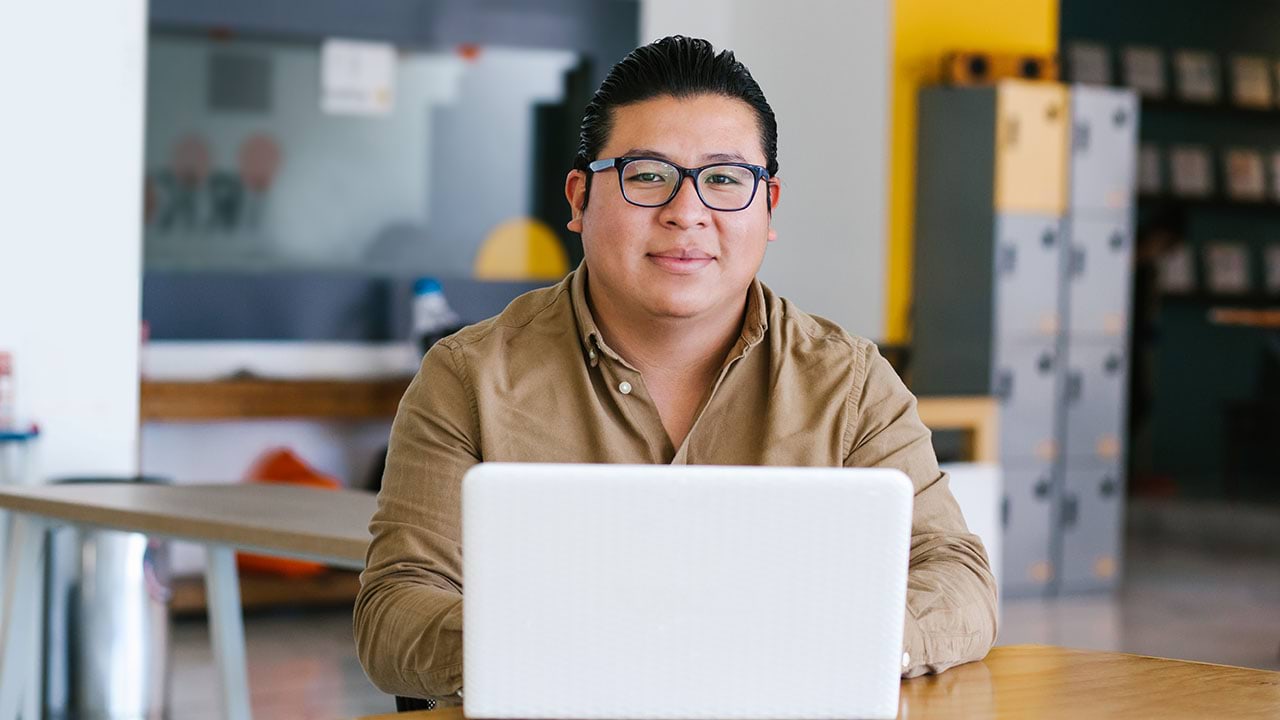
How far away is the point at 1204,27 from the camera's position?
10789 mm

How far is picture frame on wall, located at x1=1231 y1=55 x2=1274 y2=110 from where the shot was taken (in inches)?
406

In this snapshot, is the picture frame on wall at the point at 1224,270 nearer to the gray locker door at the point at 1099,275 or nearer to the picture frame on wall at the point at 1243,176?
the picture frame on wall at the point at 1243,176

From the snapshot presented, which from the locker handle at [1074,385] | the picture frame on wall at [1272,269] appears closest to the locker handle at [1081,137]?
the locker handle at [1074,385]

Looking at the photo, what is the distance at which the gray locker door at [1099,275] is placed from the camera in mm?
6445

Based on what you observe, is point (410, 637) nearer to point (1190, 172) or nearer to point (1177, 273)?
Result: point (1190, 172)

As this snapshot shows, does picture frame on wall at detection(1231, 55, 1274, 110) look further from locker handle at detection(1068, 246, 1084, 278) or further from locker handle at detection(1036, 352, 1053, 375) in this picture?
locker handle at detection(1036, 352, 1053, 375)

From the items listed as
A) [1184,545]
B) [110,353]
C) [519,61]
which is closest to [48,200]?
[110,353]

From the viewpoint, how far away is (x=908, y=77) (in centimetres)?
652

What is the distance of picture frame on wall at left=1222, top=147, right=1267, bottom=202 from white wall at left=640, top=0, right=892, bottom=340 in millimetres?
4778

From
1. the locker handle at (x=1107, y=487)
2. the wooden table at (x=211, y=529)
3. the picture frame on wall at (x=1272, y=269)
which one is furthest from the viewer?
the picture frame on wall at (x=1272, y=269)

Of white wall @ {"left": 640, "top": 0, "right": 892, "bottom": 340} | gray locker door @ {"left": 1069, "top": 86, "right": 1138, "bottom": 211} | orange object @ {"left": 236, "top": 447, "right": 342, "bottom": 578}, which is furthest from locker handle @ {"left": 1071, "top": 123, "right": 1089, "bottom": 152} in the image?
orange object @ {"left": 236, "top": 447, "right": 342, "bottom": 578}

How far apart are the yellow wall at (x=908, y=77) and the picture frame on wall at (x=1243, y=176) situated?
171 inches

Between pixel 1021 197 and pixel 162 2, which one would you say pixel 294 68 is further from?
pixel 1021 197

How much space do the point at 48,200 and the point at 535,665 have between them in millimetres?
3306
